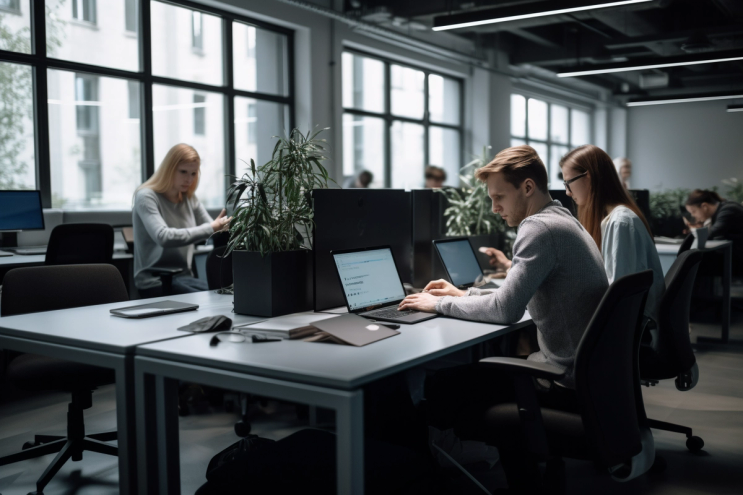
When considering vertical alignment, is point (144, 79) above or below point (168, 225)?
above

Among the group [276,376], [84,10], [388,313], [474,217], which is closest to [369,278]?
[388,313]

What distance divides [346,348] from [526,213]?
0.77m

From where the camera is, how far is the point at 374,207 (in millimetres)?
2555

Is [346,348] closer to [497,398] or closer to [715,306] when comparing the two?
[497,398]

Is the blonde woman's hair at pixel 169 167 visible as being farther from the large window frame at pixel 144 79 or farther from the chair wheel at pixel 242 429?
the chair wheel at pixel 242 429

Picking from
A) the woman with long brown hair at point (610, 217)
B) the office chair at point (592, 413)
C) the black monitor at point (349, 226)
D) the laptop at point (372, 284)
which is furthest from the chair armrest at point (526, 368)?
the woman with long brown hair at point (610, 217)

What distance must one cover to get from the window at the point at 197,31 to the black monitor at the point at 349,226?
3.88m

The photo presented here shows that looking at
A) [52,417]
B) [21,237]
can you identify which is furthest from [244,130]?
[52,417]

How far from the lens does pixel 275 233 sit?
7.27 ft

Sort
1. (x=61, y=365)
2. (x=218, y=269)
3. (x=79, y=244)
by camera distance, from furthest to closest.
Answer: (x=79, y=244)
(x=218, y=269)
(x=61, y=365)

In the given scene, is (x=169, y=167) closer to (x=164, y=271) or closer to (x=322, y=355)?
(x=164, y=271)

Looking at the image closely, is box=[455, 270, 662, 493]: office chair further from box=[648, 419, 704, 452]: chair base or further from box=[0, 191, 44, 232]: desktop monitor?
box=[0, 191, 44, 232]: desktop monitor

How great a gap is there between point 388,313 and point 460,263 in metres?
0.87

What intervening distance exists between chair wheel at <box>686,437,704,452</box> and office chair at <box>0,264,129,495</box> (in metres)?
2.36
